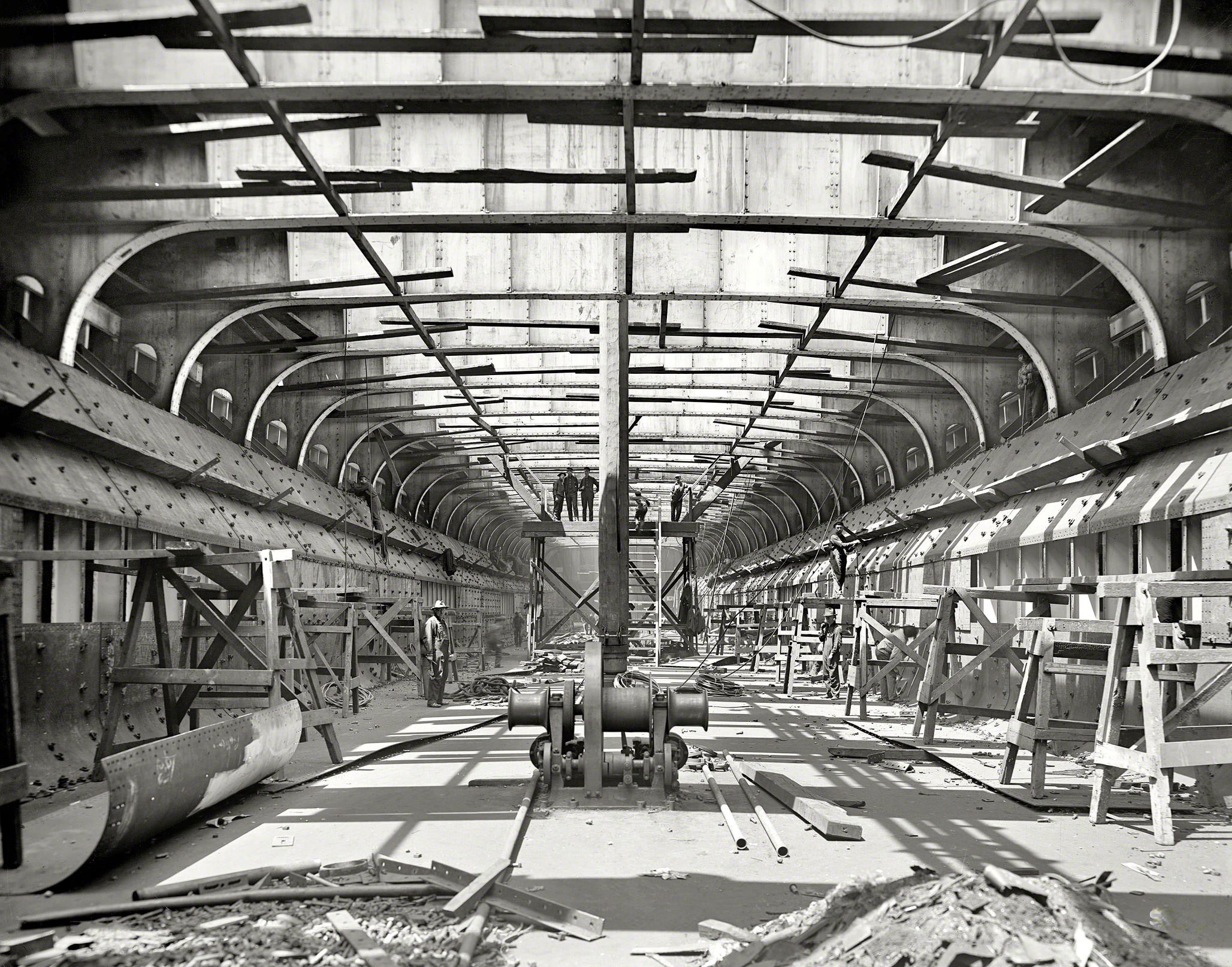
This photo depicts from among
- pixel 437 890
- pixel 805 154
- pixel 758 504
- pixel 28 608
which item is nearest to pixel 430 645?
pixel 28 608

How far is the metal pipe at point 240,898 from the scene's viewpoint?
495 centimetres

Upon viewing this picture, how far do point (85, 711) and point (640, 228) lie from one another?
775 cm

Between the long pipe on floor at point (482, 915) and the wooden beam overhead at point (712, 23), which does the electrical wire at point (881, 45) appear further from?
the long pipe on floor at point (482, 915)

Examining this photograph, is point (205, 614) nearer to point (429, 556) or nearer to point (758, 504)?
point (429, 556)

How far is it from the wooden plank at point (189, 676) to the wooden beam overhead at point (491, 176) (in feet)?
16.6

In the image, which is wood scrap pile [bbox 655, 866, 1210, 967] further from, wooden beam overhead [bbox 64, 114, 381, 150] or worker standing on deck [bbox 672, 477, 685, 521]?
worker standing on deck [bbox 672, 477, 685, 521]

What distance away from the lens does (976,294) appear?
1359 centimetres

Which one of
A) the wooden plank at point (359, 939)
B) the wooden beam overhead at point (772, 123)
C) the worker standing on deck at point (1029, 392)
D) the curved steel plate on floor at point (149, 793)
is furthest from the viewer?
the worker standing on deck at point (1029, 392)

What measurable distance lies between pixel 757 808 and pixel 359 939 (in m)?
3.82

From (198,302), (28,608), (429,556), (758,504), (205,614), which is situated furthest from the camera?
(758,504)

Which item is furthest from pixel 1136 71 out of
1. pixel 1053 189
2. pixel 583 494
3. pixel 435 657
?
pixel 583 494

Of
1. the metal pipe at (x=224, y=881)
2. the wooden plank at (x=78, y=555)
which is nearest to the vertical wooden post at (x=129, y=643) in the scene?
the wooden plank at (x=78, y=555)

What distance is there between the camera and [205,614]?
28.7 ft

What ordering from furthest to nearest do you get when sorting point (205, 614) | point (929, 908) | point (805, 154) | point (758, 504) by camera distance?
point (758, 504), point (805, 154), point (205, 614), point (929, 908)
